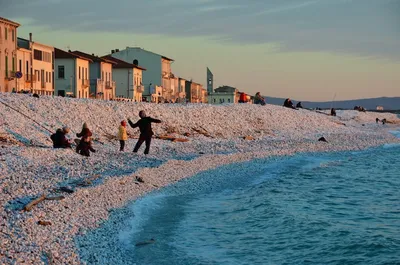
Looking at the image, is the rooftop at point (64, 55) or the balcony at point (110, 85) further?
the balcony at point (110, 85)

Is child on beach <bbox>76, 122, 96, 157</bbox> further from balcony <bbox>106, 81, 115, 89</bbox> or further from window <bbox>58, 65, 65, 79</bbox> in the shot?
balcony <bbox>106, 81, 115, 89</bbox>

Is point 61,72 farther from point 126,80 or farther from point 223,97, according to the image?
point 223,97

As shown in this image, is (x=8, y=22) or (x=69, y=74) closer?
(x=8, y=22)

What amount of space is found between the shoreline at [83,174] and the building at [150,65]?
66672mm

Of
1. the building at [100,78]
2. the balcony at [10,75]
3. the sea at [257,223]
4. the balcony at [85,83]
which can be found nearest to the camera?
the sea at [257,223]

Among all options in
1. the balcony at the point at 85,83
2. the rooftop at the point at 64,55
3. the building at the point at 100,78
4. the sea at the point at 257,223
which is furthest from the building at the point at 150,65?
the sea at the point at 257,223

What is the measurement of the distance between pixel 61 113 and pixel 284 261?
76.8 feet

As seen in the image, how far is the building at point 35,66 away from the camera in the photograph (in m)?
70.4

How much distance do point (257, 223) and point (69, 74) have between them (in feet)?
220

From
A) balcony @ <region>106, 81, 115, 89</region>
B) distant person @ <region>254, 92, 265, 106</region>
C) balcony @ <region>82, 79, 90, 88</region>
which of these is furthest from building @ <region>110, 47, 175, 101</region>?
distant person @ <region>254, 92, 265, 106</region>

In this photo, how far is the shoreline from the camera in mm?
12188

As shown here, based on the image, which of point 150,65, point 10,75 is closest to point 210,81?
point 150,65

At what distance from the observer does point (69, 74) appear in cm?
8125

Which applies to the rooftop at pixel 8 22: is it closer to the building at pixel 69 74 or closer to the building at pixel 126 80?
the building at pixel 69 74
